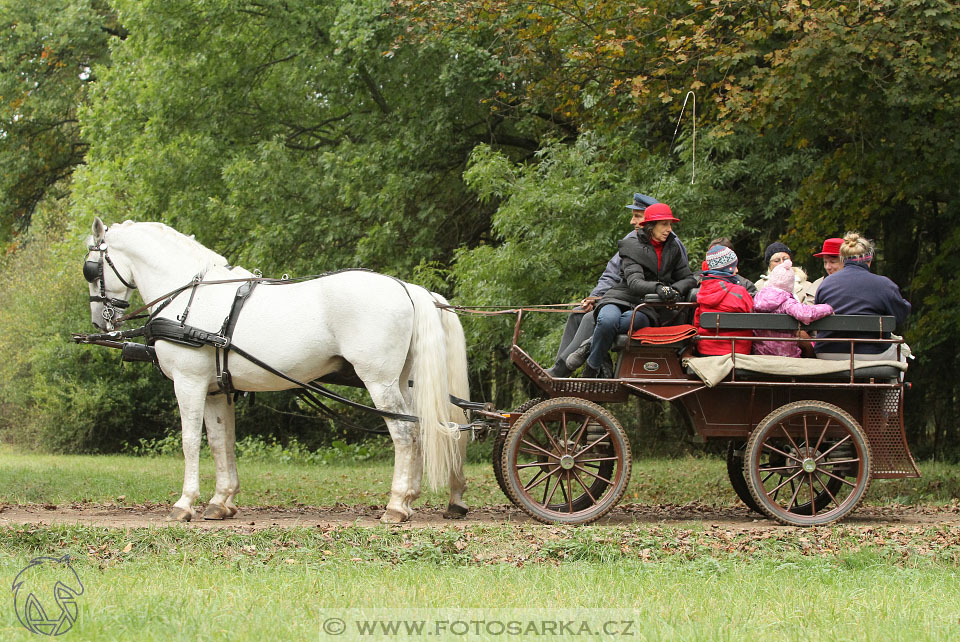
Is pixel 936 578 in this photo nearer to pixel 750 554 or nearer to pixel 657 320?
pixel 750 554

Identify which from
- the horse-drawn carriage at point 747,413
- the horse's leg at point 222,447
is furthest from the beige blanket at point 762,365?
the horse's leg at point 222,447

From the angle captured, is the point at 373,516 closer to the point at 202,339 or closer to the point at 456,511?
the point at 456,511

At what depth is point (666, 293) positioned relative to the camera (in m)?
7.05

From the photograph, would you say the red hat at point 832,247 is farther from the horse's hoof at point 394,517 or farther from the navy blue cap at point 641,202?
the horse's hoof at point 394,517

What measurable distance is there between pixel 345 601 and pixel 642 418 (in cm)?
1295

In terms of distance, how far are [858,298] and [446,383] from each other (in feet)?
10.4

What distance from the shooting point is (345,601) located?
14.9 ft

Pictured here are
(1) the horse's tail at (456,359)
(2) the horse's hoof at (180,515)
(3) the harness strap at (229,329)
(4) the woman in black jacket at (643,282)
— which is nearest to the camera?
(4) the woman in black jacket at (643,282)

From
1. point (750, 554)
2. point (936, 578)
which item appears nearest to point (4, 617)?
point (750, 554)

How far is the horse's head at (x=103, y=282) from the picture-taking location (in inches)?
321

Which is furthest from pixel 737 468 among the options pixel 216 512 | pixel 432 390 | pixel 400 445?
pixel 216 512

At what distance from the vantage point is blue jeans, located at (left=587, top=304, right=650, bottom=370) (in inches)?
281

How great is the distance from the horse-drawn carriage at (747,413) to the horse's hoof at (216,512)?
2263 millimetres

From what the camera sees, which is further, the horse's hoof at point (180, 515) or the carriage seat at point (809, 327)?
the horse's hoof at point (180, 515)
